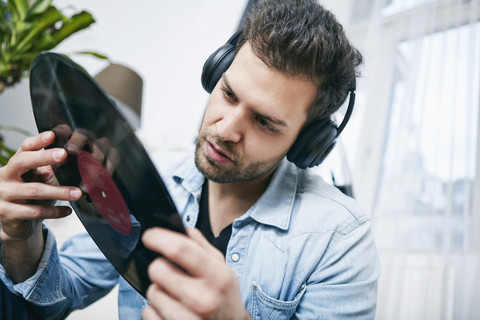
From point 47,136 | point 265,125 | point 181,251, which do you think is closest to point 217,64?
point 265,125

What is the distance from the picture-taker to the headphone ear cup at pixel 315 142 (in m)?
0.77

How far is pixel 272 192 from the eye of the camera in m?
0.87

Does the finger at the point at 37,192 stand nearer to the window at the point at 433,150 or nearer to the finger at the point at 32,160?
the finger at the point at 32,160

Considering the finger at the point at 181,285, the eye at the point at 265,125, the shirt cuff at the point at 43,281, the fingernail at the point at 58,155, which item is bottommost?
the shirt cuff at the point at 43,281

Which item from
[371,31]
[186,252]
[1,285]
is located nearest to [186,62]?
[371,31]

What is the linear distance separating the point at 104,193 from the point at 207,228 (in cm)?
45

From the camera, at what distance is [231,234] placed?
810 millimetres

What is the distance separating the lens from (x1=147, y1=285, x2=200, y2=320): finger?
1.03ft

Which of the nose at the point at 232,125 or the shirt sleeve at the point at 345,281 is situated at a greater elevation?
the nose at the point at 232,125

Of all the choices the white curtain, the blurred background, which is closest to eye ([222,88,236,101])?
the blurred background

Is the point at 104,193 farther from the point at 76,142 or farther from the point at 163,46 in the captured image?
the point at 163,46

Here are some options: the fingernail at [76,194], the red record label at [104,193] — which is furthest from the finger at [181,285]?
the fingernail at [76,194]

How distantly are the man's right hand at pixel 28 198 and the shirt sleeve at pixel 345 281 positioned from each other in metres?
0.55

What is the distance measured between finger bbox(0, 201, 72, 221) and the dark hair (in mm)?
551
